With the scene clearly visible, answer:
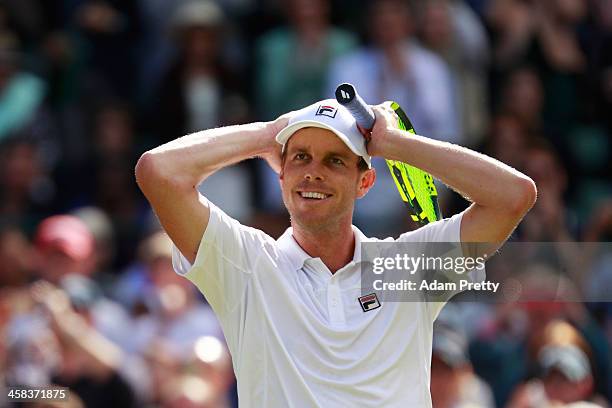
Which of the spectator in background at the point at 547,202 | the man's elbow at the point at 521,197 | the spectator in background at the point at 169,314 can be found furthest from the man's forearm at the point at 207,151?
the spectator in background at the point at 547,202

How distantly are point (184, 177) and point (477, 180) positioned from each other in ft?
3.41

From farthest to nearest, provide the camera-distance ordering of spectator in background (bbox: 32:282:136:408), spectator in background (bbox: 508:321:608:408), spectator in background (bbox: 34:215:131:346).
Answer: spectator in background (bbox: 34:215:131:346) → spectator in background (bbox: 32:282:136:408) → spectator in background (bbox: 508:321:608:408)

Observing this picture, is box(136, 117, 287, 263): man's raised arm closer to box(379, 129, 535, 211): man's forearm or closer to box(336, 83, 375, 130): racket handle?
box(336, 83, 375, 130): racket handle

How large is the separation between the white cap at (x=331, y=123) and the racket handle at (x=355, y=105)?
0.07ft

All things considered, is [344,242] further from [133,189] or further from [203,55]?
[203,55]

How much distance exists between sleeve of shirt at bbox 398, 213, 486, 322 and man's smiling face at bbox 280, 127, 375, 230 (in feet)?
0.96

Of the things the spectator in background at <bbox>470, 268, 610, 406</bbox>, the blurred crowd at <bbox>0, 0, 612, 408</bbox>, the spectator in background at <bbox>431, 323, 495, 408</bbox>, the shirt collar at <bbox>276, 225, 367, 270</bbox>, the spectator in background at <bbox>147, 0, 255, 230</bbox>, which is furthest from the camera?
the spectator in background at <bbox>147, 0, 255, 230</bbox>

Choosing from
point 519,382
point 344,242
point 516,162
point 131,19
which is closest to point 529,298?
point 519,382

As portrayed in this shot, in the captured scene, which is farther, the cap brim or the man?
the cap brim

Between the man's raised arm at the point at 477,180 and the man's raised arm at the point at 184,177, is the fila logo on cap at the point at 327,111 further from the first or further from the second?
the man's raised arm at the point at 184,177

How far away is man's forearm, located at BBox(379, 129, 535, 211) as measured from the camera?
5.04 m

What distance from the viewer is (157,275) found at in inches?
346

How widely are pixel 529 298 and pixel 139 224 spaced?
2881 millimetres

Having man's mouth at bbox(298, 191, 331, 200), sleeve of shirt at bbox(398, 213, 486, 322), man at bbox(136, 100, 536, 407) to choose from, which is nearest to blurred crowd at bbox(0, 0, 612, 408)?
sleeve of shirt at bbox(398, 213, 486, 322)
